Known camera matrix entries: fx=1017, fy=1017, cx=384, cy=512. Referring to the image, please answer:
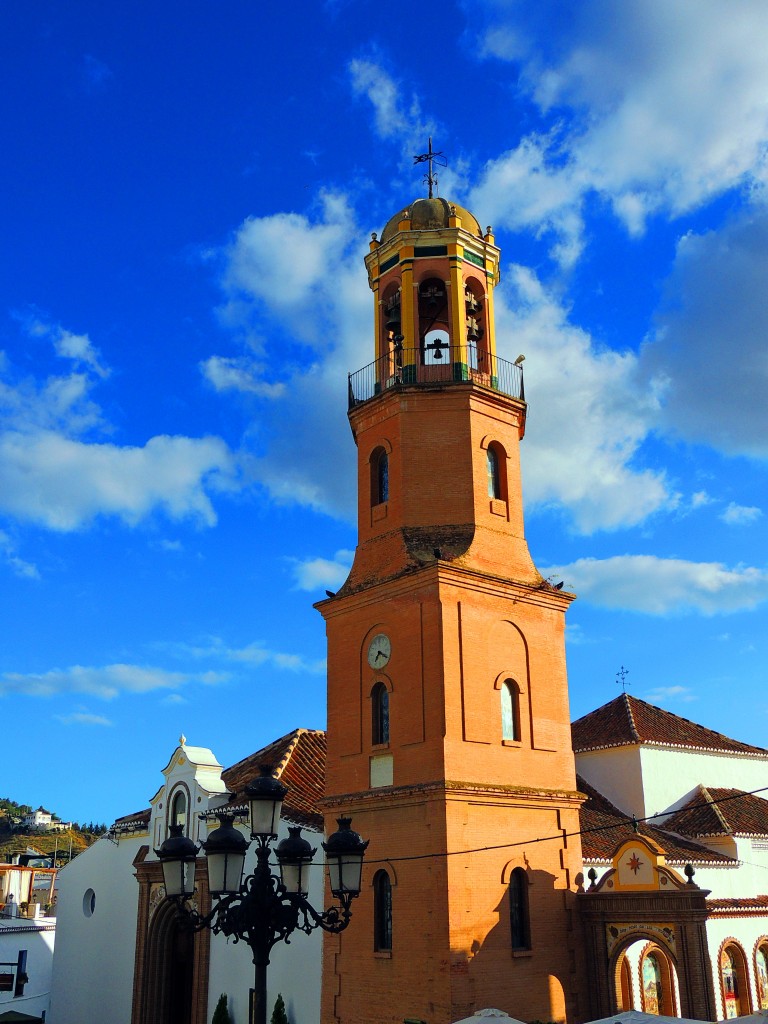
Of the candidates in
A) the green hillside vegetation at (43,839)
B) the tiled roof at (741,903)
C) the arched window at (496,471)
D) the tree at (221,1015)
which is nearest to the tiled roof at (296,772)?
the tree at (221,1015)

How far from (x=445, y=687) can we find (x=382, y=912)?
4.50m

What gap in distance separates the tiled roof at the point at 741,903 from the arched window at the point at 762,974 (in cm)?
88

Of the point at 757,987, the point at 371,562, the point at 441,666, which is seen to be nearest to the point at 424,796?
the point at 441,666

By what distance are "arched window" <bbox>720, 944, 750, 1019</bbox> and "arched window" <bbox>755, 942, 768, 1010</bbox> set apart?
1.48ft

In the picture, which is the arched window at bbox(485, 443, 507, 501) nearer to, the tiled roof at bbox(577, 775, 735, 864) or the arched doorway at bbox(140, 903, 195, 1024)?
the tiled roof at bbox(577, 775, 735, 864)

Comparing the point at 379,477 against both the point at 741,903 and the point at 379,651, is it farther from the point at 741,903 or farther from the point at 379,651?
the point at 741,903

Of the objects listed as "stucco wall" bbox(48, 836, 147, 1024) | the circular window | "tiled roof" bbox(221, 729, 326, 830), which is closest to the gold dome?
"tiled roof" bbox(221, 729, 326, 830)

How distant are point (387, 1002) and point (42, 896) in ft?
124

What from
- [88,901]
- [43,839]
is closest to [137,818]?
[88,901]

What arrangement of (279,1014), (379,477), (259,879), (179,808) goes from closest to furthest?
(259,879)
(279,1014)
(379,477)
(179,808)

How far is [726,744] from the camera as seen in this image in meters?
29.1

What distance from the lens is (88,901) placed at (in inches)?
1208

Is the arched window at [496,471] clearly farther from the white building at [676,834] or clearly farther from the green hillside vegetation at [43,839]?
the green hillside vegetation at [43,839]

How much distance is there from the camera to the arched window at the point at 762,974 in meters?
22.2
